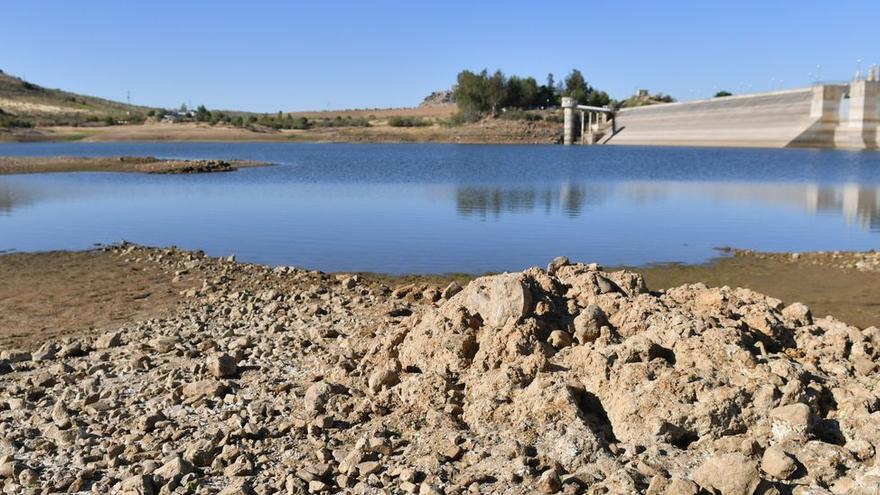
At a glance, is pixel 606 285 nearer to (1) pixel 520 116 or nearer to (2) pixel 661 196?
(2) pixel 661 196

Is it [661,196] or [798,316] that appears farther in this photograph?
[661,196]

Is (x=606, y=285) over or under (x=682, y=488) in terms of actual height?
over

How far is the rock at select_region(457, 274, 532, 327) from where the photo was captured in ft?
24.4

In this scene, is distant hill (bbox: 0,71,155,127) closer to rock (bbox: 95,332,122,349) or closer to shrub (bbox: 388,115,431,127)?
shrub (bbox: 388,115,431,127)

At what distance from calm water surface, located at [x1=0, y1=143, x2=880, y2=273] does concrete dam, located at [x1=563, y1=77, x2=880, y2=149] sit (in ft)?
112

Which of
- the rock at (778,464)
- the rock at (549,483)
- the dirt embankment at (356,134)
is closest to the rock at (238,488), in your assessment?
the rock at (549,483)

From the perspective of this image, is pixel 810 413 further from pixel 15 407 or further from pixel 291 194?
pixel 291 194

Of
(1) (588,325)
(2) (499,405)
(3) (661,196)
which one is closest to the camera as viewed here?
(2) (499,405)

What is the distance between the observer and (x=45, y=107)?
15438 cm

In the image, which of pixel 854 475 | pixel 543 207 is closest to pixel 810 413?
pixel 854 475

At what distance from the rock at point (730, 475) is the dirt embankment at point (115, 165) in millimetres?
47360

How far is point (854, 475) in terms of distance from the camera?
550cm

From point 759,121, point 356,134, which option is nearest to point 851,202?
point 759,121

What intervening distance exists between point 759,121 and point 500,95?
58976 millimetres
